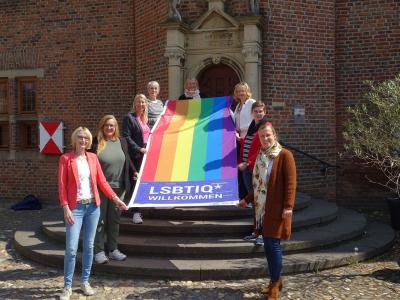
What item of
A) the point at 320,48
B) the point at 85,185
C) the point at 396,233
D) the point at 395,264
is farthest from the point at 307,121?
the point at 85,185

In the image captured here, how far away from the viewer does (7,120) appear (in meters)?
12.6

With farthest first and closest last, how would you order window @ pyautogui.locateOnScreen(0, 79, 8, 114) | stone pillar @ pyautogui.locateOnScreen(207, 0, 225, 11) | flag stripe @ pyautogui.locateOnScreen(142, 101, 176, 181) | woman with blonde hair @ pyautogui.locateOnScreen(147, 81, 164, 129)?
window @ pyautogui.locateOnScreen(0, 79, 8, 114)
stone pillar @ pyautogui.locateOnScreen(207, 0, 225, 11)
woman with blonde hair @ pyautogui.locateOnScreen(147, 81, 164, 129)
flag stripe @ pyautogui.locateOnScreen(142, 101, 176, 181)

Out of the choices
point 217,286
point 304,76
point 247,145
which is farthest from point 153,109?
point 304,76

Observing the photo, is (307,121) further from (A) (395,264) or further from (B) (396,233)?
(A) (395,264)

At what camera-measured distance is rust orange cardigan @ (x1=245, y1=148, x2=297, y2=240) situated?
456 cm

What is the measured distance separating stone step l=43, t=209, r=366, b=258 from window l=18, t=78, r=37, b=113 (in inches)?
249

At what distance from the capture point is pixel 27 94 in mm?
12430

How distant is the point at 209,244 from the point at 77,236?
74.2 inches

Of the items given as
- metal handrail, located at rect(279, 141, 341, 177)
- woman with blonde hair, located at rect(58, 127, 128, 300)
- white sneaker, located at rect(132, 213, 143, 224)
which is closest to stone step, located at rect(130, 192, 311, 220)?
white sneaker, located at rect(132, 213, 143, 224)

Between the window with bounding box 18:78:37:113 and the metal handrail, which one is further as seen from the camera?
the window with bounding box 18:78:37:113

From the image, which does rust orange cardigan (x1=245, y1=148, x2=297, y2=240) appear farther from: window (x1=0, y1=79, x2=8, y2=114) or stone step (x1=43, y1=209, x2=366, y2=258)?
window (x1=0, y1=79, x2=8, y2=114)

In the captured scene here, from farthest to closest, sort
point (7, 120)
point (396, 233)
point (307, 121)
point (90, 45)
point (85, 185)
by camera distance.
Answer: point (7, 120)
point (90, 45)
point (307, 121)
point (396, 233)
point (85, 185)

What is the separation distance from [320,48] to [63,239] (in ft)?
21.0

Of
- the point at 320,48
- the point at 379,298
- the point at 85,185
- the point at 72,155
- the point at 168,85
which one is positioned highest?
the point at 320,48
